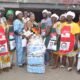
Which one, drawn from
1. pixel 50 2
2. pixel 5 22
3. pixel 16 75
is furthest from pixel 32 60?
pixel 50 2

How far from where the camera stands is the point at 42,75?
34.1 ft

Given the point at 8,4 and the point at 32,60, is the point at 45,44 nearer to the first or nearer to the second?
the point at 32,60

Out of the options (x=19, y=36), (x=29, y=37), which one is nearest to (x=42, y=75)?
(x=29, y=37)

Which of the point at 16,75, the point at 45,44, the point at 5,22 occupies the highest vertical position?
the point at 5,22

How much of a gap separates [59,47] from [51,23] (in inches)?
31.8

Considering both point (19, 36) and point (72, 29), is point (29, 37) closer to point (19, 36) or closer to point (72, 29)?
point (19, 36)

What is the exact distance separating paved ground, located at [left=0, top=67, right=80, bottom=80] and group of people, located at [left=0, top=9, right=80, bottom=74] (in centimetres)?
24

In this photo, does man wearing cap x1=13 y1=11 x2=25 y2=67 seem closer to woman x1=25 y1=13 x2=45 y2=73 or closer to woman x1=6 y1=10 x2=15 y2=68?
woman x1=6 y1=10 x2=15 y2=68

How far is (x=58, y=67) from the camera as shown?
11078 mm

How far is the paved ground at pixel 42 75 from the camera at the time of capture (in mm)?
10125

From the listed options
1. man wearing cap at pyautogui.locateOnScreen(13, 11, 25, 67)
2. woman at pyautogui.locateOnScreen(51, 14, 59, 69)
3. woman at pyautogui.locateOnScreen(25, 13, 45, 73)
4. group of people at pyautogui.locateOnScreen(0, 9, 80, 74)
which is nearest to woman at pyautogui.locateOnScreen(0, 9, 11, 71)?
group of people at pyautogui.locateOnScreen(0, 9, 80, 74)

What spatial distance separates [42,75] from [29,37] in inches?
45.5

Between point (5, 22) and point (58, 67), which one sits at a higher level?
point (5, 22)

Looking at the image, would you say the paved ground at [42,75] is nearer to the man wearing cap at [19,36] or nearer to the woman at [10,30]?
the man wearing cap at [19,36]
